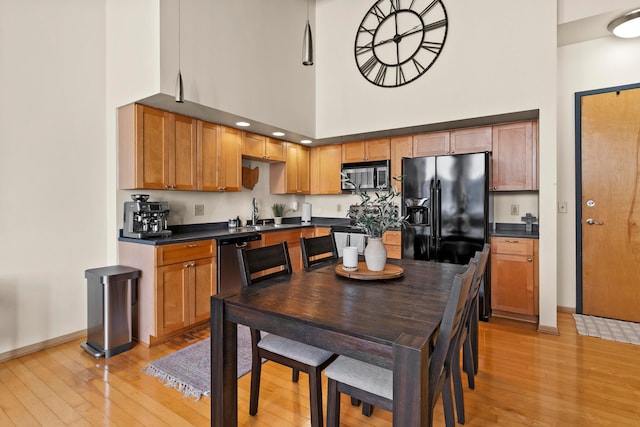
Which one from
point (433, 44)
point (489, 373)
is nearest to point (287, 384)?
point (489, 373)

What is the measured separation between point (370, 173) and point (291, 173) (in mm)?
1117

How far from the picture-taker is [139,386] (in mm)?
2182

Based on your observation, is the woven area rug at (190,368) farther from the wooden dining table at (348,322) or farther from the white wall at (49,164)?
the white wall at (49,164)

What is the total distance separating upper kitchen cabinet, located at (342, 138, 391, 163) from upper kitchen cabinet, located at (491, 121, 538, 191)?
1272mm

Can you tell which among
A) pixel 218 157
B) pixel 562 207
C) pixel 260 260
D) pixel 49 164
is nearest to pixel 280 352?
pixel 260 260

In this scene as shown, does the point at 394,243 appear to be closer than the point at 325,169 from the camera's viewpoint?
Yes

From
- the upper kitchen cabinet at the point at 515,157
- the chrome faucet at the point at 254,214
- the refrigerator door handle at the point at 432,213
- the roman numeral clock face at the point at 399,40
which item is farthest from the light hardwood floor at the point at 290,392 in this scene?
the roman numeral clock face at the point at 399,40

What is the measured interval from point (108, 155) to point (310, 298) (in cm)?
270

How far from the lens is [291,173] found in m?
4.69

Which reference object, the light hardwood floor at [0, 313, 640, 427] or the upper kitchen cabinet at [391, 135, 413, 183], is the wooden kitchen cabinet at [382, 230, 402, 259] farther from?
the light hardwood floor at [0, 313, 640, 427]

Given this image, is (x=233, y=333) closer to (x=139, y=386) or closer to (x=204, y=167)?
(x=139, y=386)

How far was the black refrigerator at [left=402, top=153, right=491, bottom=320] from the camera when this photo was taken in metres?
3.35

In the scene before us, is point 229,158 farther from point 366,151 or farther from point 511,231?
point 511,231

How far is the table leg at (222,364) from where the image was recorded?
59.6 inches
